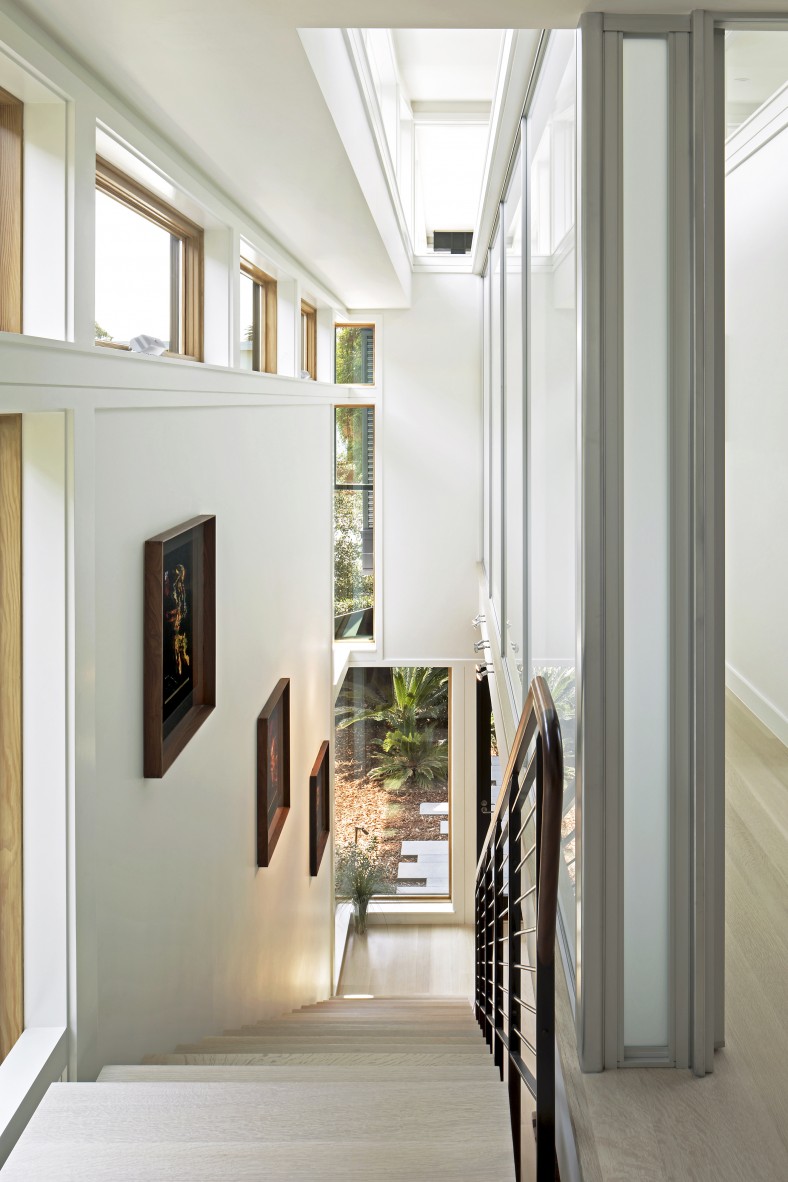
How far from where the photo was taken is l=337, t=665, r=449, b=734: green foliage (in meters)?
7.95

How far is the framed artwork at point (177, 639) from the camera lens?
265cm

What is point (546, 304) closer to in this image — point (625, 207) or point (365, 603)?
point (625, 207)

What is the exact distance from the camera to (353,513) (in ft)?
25.2

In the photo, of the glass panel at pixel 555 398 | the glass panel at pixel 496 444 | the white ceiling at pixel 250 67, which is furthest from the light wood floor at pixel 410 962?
the white ceiling at pixel 250 67

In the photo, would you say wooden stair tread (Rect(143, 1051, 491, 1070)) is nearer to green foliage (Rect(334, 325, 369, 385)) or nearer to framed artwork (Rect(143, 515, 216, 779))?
framed artwork (Rect(143, 515, 216, 779))

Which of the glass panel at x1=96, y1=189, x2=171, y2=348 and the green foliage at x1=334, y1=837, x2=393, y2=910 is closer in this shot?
the glass panel at x1=96, y1=189, x2=171, y2=348

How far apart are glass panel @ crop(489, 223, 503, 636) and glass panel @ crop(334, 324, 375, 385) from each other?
173 cm

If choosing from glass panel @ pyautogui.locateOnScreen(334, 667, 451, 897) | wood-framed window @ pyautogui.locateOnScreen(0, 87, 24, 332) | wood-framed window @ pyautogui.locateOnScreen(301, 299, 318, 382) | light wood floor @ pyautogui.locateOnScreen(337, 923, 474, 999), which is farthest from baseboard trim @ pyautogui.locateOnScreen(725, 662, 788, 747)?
glass panel @ pyautogui.locateOnScreen(334, 667, 451, 897)

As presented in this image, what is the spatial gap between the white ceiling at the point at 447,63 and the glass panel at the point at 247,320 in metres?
2.07

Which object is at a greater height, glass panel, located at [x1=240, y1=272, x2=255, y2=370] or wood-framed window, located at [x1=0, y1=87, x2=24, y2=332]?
glass panel, located at [x1=240, y1=272, x2=255, y2=370]

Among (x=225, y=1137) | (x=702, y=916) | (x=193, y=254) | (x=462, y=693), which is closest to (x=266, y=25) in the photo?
(x=193, y=254)

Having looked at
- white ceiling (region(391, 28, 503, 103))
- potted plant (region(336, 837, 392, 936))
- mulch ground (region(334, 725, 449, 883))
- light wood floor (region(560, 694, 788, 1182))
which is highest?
white ceiling (region(391, 28, 503, 103))

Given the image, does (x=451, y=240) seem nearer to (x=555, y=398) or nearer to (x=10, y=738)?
(x=555, y=398)

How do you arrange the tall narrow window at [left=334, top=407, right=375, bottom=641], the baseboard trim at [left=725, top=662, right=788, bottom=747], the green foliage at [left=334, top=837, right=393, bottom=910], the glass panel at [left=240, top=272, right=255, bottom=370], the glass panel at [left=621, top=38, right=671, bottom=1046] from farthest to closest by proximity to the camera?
the green foliage at [left=334, top=837, right=393, bottom=910]
the tall narrow window at [left=334, top=407, right=375, bottom=641]
the glass panel at [left=240, top=272, right=255, bottom=370]
the baseboard trim at [left=725, top=662, right=788, bottom=747]
the glass panel at [left=621, top=38, right=671, bottom=1046]
